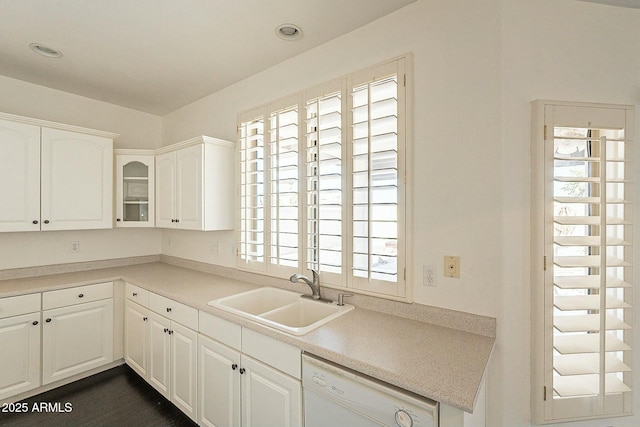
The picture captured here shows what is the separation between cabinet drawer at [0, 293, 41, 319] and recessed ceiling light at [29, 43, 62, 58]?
1.73m

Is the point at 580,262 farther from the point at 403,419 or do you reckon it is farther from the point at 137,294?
the point at 137,294

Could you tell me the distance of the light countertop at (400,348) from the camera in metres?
0.97

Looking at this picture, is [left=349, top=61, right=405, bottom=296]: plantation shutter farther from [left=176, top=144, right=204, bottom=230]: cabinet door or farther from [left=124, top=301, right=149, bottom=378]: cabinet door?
[left=124, top=301, right=149, bottom=378]: cabinet door

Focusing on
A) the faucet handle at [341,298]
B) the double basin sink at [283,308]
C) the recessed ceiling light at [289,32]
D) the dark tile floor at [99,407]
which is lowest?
the dark tile floor at [99,407]

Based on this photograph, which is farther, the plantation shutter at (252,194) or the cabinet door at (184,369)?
the plantation shutter at (252,194)

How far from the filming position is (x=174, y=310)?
200 cm

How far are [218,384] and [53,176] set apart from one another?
84.8 inches

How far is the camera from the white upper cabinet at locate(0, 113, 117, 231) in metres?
2.17

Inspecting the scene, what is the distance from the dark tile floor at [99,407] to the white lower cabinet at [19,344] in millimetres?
163

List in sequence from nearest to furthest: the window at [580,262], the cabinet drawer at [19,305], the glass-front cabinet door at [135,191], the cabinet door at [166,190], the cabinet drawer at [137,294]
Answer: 1. the window at [580,262]
2. the cabinet drawer at [19,305]
3. the cabinet drawer at [137,294]
4. the cabinet door at [166,190]
5. the glass-front cabinet door at [135,191]

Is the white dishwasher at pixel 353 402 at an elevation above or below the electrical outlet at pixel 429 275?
below

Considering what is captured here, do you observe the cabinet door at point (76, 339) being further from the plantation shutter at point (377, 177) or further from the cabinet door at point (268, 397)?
the plantation shutter at point (377, 177)

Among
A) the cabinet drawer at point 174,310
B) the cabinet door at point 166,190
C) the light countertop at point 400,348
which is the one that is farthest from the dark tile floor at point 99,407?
the cabinet door at point 166,190

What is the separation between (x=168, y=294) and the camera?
2.02 m
